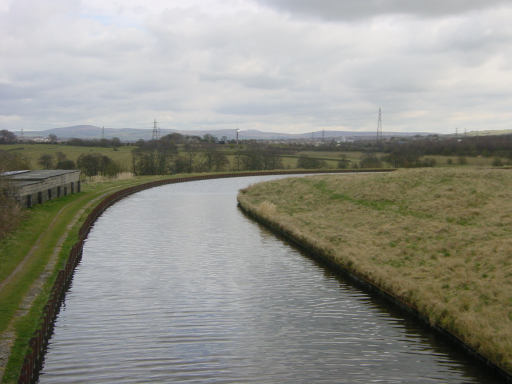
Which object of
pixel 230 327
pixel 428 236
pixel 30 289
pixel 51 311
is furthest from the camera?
pixel 428 236

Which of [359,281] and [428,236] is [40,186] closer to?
[359,281]

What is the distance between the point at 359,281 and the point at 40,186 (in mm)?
28282

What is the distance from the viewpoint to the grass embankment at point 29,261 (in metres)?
13.5

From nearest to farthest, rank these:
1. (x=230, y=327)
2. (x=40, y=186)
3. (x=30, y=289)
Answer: (x=230, y=327)
(x=30, y=289)
(x=40, y=186)

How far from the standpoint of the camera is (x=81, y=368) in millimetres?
12836

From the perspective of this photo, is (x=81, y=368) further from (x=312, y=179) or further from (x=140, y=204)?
(x=312, y=179)

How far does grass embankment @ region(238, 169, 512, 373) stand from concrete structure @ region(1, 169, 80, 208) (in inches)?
644

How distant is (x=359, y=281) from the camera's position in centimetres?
2169

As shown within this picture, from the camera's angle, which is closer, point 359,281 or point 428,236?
point 359,281

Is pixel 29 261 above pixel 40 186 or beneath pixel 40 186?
beneath

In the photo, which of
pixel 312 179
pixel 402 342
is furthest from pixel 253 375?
pixel 312 179

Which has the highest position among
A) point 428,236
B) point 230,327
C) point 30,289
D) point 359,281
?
point 428,236

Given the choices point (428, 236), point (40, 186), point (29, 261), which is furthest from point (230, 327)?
point (40, 186)

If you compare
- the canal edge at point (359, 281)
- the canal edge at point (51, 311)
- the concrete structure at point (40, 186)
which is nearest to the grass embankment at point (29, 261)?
the canal edge at point (51, 311)
